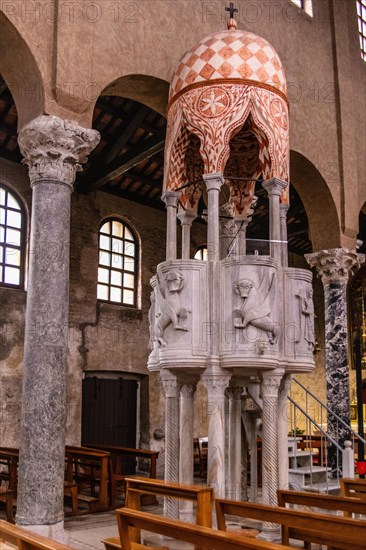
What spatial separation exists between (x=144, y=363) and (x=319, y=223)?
17.5 feet

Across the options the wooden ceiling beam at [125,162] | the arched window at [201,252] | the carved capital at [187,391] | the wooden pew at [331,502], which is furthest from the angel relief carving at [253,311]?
the arched window at [201,252]

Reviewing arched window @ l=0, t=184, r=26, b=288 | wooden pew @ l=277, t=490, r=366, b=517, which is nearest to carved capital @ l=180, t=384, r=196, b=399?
wooden pew @ l=277, t=490, r=366, b=517

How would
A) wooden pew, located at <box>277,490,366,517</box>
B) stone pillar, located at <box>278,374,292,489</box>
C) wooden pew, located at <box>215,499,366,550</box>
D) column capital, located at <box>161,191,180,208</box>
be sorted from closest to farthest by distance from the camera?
1. wooden pew, located at <box>215,499,366,550</box>
2. wooden pew, located at <box>277,490,366,517</box>
3. stone pillar, located at <box>278,374,292,489</box>
4. column capital, located at <box>161,191,180,208</box>

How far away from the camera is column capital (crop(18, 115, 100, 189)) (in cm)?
743

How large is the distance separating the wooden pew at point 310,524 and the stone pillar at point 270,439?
5.45 feet

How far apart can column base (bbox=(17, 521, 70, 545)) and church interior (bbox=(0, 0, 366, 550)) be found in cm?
2

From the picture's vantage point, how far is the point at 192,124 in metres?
7.75

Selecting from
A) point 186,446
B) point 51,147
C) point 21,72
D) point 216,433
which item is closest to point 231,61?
point 51,147

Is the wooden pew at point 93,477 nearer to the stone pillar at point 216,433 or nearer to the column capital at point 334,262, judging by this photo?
the stone pillar at point 216,433

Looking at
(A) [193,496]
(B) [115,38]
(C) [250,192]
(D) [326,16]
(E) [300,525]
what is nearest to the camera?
(E) [300,525]

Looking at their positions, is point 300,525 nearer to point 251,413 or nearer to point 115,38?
point 251,413

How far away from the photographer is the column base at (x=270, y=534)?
6.75 metres

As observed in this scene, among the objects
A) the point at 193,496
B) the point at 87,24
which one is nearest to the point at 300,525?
the point at 193,496

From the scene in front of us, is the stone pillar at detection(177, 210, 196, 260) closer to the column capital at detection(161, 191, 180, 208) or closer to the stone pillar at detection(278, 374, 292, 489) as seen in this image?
the column capital at detection(161, 191, 180, 208)
